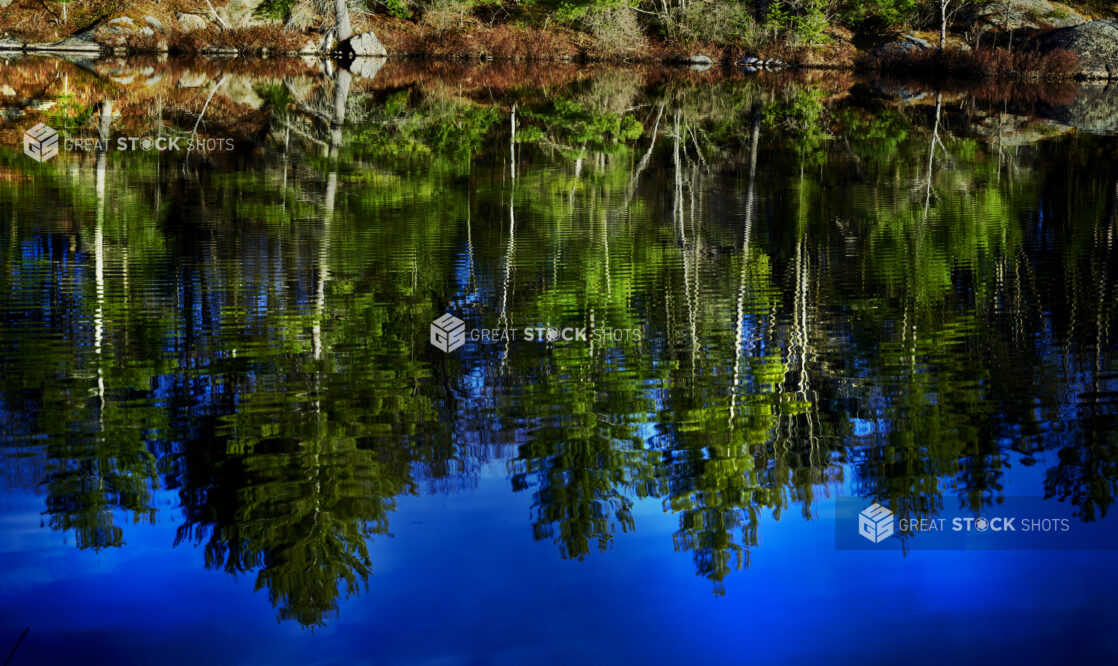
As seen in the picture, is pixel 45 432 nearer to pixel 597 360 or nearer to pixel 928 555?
pixel 597 360

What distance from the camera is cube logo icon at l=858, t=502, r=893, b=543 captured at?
739 cm

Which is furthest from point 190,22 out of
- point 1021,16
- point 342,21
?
point 1021,16

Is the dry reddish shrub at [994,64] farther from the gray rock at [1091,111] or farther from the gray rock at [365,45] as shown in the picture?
the gray rock at [365,45]

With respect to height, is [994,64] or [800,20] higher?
[800,20]

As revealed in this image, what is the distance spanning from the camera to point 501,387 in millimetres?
9812

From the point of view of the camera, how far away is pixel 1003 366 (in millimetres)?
10539

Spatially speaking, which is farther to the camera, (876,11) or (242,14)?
(876,11)

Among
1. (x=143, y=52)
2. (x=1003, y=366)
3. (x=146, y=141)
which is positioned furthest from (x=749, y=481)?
(x=143, y=52)

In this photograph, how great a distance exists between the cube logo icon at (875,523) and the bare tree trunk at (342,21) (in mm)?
48721

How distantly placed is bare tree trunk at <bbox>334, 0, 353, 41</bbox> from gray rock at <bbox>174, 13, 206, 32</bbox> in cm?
638

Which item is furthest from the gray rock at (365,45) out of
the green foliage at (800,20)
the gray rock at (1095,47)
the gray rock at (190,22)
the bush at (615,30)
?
A: the gray rock at (1095,47)

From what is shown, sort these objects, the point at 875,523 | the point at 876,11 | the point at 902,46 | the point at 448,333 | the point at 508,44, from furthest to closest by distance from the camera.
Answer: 1. the point at 876,11
2. the point at 902,46
3. the point at 508,44
4. the point at 448,333
5. the point at 875,523

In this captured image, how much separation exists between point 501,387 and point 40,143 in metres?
18.3

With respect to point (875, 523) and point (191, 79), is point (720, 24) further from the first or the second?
point (875, 523)
